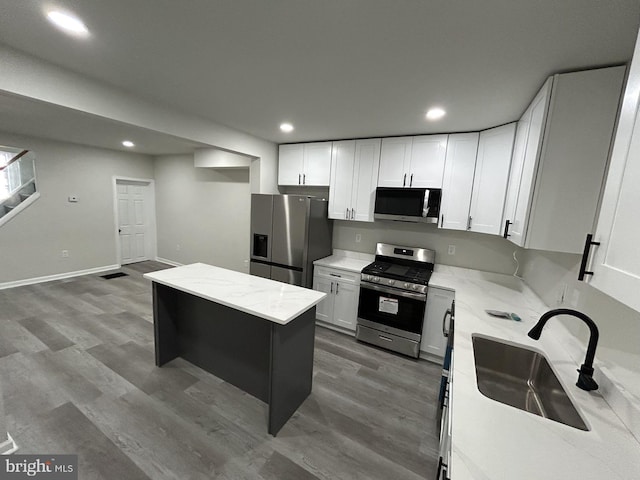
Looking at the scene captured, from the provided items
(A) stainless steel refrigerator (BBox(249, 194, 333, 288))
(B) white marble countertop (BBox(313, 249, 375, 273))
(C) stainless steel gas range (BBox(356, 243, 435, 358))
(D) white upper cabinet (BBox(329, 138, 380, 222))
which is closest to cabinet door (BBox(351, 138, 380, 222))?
(D) white upper cabinet (BBox(329, 138, 380, 222))

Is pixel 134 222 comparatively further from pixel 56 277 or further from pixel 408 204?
pixel 408 204

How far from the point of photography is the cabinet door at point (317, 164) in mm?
3539

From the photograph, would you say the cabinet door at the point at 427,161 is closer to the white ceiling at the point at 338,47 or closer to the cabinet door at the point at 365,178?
the cabinet door at the point at 365,178

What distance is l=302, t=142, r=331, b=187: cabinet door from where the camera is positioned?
3.54 meters

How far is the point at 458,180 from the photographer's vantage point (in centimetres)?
283

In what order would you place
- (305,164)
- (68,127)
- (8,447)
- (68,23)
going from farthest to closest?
(305,164), (68,127), (8,447), (68,23)

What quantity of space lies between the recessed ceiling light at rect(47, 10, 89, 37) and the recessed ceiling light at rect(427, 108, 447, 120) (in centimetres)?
240

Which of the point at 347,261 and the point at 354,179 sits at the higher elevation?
the point at 354,179

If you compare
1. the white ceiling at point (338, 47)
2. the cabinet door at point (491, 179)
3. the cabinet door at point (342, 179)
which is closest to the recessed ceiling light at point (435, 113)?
the white ceiling at point (338, 47)

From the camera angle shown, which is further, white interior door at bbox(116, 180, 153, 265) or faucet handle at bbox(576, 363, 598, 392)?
white interior door at bbox(116, 180, 153, 265)

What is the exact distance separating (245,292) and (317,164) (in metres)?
2.23

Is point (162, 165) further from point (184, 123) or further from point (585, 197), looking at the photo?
point (585, 197)

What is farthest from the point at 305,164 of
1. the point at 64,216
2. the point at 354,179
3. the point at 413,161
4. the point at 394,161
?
the point at 64,216

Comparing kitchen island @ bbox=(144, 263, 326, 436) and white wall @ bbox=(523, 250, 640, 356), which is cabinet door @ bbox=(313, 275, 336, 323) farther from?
white wall @ bbox=(523, 250, 640, 356)
